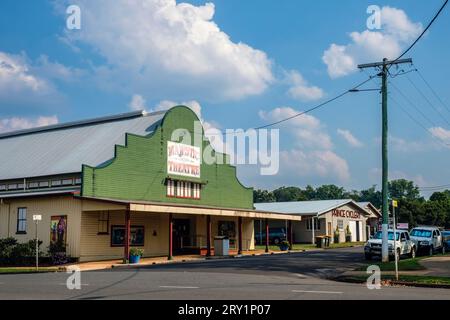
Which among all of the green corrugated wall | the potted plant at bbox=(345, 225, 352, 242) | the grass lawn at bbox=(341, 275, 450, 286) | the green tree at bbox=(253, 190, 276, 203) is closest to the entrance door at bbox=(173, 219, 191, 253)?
the green corrugated wall

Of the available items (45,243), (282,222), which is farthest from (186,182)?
(282,222)

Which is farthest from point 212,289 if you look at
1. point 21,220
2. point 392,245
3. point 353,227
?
point 353,227

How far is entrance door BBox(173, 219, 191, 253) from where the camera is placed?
41031mm

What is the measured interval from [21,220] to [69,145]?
8.19 meters

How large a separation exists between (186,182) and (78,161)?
26.3ft

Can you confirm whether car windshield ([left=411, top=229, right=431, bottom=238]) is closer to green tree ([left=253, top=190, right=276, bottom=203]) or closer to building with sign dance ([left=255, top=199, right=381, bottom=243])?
building with sign dance ([left=255, top=199, right=381, bottom=243])

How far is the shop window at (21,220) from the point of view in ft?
114

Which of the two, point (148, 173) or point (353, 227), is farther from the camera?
point (353, 227)

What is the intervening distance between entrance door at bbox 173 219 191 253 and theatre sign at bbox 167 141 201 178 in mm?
3569

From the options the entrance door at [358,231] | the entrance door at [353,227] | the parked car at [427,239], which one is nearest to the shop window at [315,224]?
the entrance door at [353,227]

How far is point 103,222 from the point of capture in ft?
112

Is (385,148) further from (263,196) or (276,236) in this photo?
(263,196)

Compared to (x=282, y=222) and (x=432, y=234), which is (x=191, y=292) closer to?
(x=432, y=234)

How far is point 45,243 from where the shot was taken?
3319 centimetres
